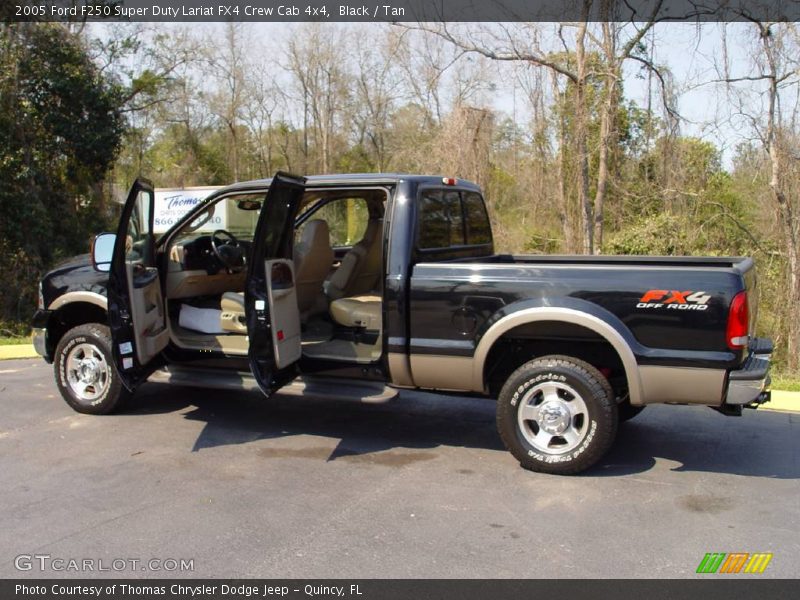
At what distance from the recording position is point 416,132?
26.3 metres

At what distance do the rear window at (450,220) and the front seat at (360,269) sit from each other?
0.69m

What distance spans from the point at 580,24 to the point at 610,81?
133cm

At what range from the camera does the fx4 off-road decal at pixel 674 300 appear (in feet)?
14.6

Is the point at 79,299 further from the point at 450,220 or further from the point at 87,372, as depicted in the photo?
the point at 450,220

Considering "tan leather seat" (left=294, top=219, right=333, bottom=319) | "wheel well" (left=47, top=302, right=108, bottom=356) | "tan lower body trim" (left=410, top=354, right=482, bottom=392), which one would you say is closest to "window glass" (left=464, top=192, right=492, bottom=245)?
"tan leather seat" (left=294, top=219, right=333, bottom=319)

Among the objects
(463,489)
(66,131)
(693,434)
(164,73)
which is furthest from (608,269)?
(164,73)

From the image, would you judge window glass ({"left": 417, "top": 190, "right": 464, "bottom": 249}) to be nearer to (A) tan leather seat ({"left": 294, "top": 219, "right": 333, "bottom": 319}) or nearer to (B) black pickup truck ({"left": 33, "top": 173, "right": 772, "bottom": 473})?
(B) black pickup truck ({"left": 33, "top": 173, "right": 772, "bottom": 473})

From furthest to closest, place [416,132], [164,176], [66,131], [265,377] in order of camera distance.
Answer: [164,176] → [416,132] → [66,131] → [265,377]

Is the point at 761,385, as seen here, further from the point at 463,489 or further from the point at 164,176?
the point at 164,176

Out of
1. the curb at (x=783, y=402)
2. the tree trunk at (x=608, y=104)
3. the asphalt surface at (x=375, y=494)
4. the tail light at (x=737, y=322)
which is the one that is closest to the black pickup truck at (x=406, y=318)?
the tail light at (x=737, y=322)

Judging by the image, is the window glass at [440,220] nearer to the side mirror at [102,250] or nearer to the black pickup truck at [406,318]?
the black pickup truck at [406,318]

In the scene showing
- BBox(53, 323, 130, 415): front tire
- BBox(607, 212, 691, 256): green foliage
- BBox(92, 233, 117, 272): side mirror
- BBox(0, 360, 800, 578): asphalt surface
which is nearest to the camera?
BBox(0, 360, 800, 578): asphalt surface

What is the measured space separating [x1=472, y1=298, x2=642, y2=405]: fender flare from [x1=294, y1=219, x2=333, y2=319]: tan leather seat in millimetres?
2024

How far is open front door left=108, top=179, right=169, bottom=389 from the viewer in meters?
5.48
